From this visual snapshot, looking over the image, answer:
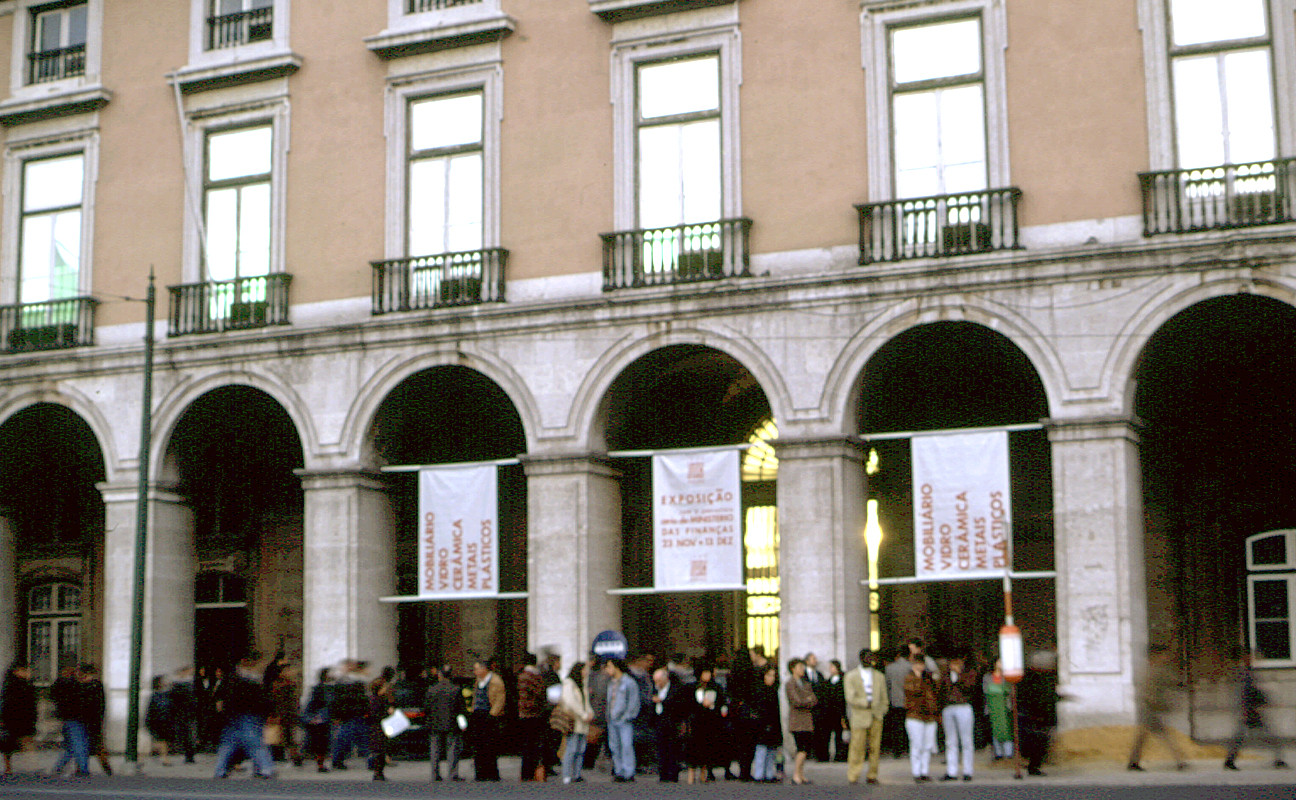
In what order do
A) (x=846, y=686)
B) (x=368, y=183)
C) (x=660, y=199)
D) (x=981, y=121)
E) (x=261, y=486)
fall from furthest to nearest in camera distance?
(x=261, y=486), (x=368, y=183), (x=660, y=199), (x=981, y=121), (x=846, y=686)

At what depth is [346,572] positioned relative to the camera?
24875 millimetres

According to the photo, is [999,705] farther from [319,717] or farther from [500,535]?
[500,535]

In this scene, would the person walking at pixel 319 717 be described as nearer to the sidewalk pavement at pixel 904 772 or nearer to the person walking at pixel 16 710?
Answer: the sidewalk pavement at pixel 904 772

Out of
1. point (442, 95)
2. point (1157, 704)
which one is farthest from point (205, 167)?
point (1157, 704)

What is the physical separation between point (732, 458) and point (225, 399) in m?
8.84

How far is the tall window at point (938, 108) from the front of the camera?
881 inches

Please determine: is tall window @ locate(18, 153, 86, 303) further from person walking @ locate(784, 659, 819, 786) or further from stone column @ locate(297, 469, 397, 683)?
person walking @ locate(784, 659, 819, 786)

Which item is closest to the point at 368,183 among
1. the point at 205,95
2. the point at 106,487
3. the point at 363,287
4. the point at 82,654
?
the point at 363,287

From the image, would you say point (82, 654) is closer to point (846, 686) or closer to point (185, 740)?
point (185, 740)

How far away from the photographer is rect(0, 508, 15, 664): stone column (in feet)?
93.4

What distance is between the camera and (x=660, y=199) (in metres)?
24.1

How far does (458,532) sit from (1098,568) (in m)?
9.34

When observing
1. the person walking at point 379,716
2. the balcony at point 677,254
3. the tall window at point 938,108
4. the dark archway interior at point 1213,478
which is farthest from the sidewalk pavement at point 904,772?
the tall window at point 938,108

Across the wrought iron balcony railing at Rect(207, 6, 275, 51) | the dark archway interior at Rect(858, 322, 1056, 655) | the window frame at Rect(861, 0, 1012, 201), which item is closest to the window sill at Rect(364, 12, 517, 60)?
the wrought iron balcony railing at Rect(207, 6, 275, 51)
